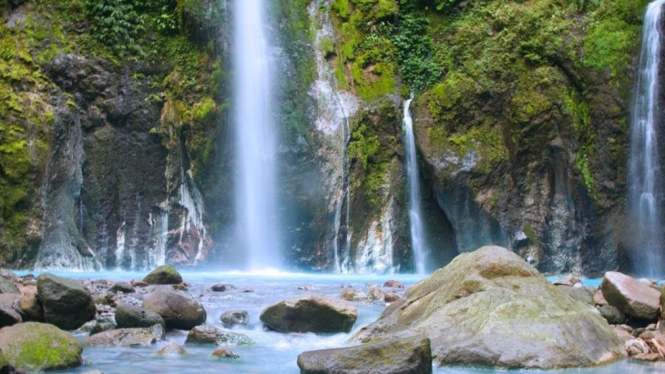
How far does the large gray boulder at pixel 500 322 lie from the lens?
725 cm

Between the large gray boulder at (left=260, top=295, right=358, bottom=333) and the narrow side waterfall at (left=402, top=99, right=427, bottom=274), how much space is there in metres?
11.1

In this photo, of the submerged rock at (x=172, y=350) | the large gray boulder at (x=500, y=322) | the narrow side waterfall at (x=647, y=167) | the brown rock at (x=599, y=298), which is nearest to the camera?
the large gray boulder at (x=500, y=322)

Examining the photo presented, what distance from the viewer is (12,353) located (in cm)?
692

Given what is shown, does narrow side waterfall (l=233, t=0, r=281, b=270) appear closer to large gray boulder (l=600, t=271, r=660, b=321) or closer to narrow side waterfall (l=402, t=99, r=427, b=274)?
narrow side waterfall (l=402, t=99, r=427, b=274)

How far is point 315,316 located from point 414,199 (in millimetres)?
11706

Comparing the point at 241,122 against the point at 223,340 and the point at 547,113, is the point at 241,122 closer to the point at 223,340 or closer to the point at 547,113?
the point at 547,113

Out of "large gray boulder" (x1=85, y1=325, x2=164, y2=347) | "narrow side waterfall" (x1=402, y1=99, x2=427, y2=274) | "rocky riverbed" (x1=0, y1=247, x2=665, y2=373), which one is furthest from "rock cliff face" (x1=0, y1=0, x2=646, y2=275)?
"large gray boulder" (x1=85, y1=325, x2=164, y2=347)

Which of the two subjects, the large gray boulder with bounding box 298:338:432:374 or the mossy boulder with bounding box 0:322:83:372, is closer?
the large gray boulder with bounding box 298:338:432:374

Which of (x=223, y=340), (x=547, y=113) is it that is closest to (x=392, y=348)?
(x=223, y=340)

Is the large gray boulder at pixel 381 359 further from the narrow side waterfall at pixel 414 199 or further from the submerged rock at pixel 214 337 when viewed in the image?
the narrow side waterfall at pixel 414 199

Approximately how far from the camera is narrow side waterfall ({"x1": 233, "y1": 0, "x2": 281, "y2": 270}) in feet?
67.2

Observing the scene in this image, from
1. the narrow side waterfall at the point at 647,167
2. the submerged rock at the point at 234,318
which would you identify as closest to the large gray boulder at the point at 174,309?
the submerged rock at the point at 234,318

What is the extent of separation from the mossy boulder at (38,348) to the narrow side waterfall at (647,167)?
15590mm

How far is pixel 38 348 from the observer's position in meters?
7.12
